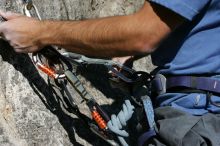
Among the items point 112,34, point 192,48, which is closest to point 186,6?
point 192,48

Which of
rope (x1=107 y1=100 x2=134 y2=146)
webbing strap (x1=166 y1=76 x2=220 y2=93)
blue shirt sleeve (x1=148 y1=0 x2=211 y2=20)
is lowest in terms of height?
rope (x1=107 y1=100 x2=134 y2=146)

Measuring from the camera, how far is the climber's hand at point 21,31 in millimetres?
2865

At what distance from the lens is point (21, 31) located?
2865mm

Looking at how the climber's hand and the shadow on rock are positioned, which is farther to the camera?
the shadow on rock

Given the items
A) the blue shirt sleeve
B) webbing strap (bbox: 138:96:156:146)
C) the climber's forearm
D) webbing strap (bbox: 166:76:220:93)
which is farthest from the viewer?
webbing strap (bbox: 138:96:156:146)

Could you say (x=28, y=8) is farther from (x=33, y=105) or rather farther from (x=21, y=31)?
(x=33, y=105)

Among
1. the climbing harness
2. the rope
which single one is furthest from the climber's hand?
the rope

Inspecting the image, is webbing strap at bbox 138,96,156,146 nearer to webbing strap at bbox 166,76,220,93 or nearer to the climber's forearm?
webbing strap at bbox 166,76,220,93

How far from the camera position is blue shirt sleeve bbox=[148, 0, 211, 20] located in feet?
7.91

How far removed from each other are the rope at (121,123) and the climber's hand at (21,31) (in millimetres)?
585

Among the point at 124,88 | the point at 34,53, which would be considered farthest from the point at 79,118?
the point at 34,53

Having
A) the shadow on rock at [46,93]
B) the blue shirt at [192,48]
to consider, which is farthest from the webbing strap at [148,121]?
the shadow on rock at [46,93]

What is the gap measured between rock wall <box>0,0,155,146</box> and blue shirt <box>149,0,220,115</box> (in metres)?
0.75

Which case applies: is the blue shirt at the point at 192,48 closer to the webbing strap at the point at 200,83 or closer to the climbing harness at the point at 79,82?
the webbing strap at the point at 200,83
